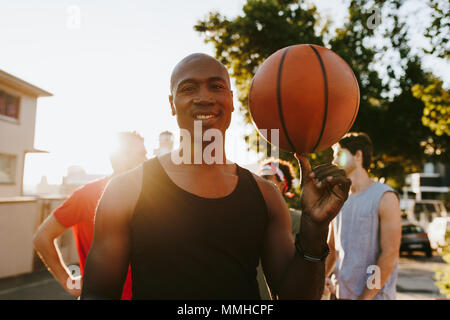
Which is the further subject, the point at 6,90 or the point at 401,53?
the point at 6,90

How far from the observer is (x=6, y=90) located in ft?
60.6

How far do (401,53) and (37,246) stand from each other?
16.9 m

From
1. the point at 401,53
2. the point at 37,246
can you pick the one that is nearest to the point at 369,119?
the point at 401,53

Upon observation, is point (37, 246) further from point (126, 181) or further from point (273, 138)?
point (273, 138)

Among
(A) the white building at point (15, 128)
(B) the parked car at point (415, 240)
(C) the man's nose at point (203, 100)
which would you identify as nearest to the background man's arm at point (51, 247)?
(C) the man's nose at point (203, 100)

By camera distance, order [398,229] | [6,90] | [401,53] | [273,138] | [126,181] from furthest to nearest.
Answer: [6,90], [401,53], [398,229], [273,138], [126,181]

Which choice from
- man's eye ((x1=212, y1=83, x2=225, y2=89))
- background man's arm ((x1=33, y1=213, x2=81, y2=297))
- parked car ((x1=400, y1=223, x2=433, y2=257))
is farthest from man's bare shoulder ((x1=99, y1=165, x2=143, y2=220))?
parked car ((x1=400, y1=223, x2=433, y2=257))

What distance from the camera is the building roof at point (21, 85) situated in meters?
17.4

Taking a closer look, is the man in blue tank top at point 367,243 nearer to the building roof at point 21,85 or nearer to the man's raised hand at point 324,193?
the man's raised hand at point 324,193

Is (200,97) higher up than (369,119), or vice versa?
(369,119)

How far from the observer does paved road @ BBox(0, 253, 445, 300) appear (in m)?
8.13

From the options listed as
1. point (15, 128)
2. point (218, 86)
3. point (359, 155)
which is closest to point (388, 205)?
point (359, 155)

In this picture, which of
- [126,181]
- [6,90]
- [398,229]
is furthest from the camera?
[6,90]
